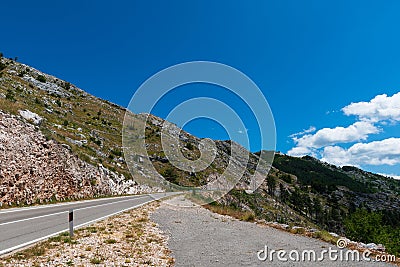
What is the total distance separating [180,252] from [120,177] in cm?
4696

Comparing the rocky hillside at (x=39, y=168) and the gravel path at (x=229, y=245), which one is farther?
the rocky hillside at (x=39, y=168)

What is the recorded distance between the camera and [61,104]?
102m

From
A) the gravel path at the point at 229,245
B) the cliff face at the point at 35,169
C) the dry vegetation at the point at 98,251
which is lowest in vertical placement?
the dry vegetation at the point at 98,251

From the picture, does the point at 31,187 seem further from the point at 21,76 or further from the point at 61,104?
the point at 21,76

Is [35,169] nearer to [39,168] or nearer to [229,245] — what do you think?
[39,168]

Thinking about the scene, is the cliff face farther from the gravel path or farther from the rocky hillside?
the gravel path

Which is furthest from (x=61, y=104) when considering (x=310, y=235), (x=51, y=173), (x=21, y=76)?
(x=310, y=235)

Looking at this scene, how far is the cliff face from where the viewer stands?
25938 millimetres

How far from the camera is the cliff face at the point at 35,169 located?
2594 centimetres

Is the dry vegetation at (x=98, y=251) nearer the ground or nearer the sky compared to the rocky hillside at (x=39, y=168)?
nearer the ground

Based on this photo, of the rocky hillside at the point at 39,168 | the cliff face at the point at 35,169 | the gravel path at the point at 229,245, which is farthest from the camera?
the rocky hillside at the point at 39,168

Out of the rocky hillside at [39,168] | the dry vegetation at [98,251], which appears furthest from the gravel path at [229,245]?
the rocky hillside at [39,168]

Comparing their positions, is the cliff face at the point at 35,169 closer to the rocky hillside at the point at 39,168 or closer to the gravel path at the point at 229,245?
the rocky hillside at the point at 39,168

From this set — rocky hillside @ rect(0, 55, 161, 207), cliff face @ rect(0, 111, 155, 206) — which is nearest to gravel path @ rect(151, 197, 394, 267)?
cliff face @ rect(0, 111, 155, 206)
